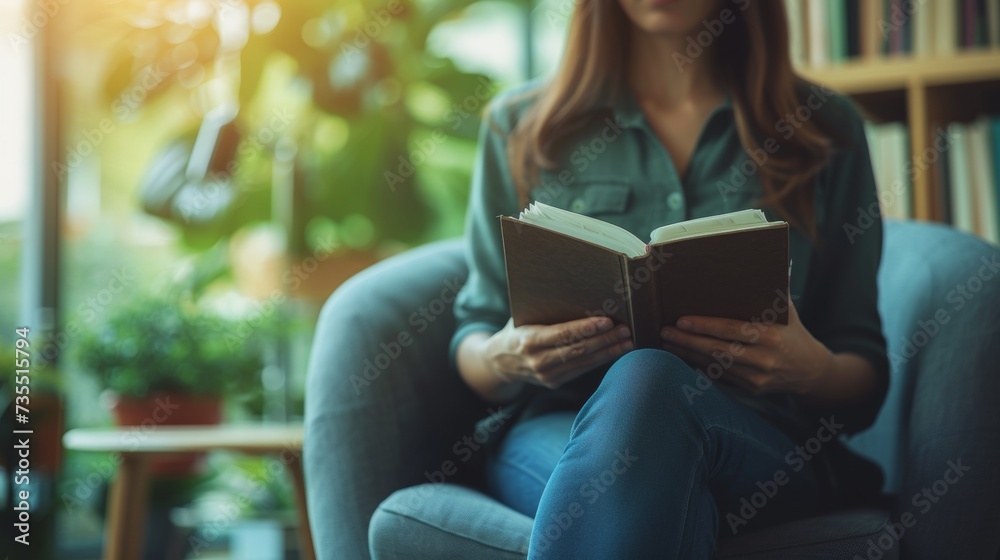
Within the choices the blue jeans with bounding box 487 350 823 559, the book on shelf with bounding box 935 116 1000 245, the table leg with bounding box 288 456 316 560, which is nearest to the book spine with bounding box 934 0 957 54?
the book on shelf with bounding box 935 116 1000 245

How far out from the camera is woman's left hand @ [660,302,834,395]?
96 cm

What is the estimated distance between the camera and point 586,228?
0.91 m

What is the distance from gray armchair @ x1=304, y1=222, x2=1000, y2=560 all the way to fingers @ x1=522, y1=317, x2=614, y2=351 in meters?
0.18

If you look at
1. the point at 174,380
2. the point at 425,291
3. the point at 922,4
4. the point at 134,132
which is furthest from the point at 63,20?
the point at 922,4

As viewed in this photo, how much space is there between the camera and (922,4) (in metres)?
1.70

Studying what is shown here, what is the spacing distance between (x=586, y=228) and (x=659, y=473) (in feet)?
0.80

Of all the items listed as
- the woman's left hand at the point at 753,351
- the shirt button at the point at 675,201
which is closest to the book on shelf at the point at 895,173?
the shirt button at the point at 675,201

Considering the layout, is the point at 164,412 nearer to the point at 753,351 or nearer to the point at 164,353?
the point at 164,353

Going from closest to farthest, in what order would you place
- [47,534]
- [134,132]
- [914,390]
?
[914,390] → [47,534] → [134,132]

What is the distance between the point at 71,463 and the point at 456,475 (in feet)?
5.12

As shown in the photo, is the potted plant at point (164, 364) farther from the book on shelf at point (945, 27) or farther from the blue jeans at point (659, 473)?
the book on shelf at point (945, 27)

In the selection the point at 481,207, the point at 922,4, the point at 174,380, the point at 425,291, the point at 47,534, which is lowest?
the point at 47,534

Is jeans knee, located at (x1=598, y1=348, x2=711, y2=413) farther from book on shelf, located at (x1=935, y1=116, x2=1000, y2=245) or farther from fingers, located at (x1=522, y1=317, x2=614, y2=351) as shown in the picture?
book on shelf, located at (x1=935, y1=116, x2=1000, y2=245)

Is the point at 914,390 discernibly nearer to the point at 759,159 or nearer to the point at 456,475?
the point at 759,159
